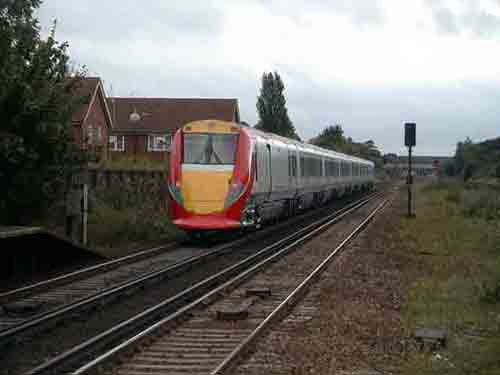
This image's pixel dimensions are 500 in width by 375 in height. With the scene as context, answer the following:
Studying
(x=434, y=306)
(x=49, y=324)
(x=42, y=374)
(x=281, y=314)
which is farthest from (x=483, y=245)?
(x=42, y=374)

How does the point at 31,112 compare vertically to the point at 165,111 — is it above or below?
below

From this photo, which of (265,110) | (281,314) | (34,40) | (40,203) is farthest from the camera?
(265,110)

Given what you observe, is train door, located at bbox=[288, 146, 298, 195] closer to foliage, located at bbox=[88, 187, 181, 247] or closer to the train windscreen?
foliage, located at bbox=[88, 187, 181, 247]

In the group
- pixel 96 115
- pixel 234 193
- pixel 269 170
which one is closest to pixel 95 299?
pixel 234 193

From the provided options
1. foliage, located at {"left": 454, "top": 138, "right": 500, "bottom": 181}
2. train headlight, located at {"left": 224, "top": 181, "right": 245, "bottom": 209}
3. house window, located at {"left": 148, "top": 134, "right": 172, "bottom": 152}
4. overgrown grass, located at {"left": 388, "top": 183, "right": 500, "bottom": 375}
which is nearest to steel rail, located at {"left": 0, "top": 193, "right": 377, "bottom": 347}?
train headlight, located at {"left": 224, "top": 181, "right": 245, "bottom": 209}

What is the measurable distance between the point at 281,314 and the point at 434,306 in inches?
86.1

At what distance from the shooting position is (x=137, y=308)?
34.7 ft

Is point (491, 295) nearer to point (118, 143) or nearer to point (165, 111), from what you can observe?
point (118, 143)

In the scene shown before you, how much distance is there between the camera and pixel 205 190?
60.8 ft

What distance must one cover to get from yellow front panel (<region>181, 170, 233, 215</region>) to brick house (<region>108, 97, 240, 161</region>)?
3448 centimetres

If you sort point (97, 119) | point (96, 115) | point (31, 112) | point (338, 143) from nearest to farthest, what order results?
point (31, 112) → point (96, 115) → point (97, 119) → point (338, 143)

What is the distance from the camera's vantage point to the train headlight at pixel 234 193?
18.5 m

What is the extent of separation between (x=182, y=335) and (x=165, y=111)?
51.1 m

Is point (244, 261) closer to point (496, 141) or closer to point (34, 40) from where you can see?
point (34, 40)
